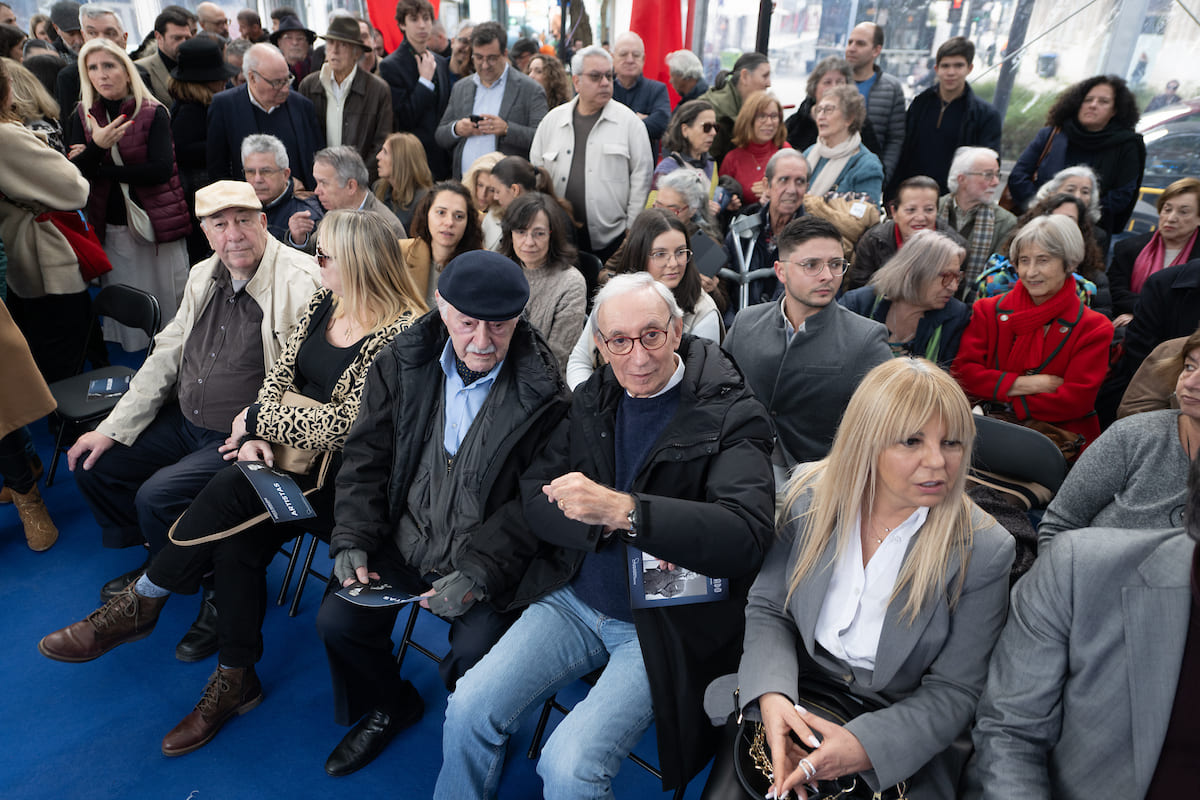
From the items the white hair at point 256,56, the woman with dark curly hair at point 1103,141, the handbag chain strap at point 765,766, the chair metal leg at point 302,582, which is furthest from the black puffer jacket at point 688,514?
the woman with dark curly hair at point 1103,141

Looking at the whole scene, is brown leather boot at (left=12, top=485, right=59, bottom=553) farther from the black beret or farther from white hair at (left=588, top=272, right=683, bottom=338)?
white hair at (left=588, top=272, right=683, bottom=338)

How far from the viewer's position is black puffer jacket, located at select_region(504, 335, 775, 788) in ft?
5.90

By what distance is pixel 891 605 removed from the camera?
1.71 m

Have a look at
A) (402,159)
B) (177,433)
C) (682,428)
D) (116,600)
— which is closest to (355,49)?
(402,159)

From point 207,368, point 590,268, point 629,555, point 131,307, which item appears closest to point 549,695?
point 629,555

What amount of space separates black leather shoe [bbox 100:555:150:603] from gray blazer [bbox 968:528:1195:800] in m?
3.11

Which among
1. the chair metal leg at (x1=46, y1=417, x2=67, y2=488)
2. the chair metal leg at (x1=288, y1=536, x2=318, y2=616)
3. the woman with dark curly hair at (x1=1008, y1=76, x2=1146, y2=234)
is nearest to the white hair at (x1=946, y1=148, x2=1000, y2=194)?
the woman with dark curly hair at (x1=1008, y1=76, x2=1146, y2=234)

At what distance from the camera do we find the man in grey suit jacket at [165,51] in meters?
5.71

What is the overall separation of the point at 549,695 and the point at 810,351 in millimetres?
1473

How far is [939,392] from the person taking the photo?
164cm

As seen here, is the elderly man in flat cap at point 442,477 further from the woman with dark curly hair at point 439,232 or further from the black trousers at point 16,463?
the black trousers at point 16,463

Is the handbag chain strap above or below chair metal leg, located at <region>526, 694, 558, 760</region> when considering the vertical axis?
above

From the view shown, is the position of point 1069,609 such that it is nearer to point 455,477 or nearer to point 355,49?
point 455,477

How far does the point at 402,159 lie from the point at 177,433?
7.70 ft
